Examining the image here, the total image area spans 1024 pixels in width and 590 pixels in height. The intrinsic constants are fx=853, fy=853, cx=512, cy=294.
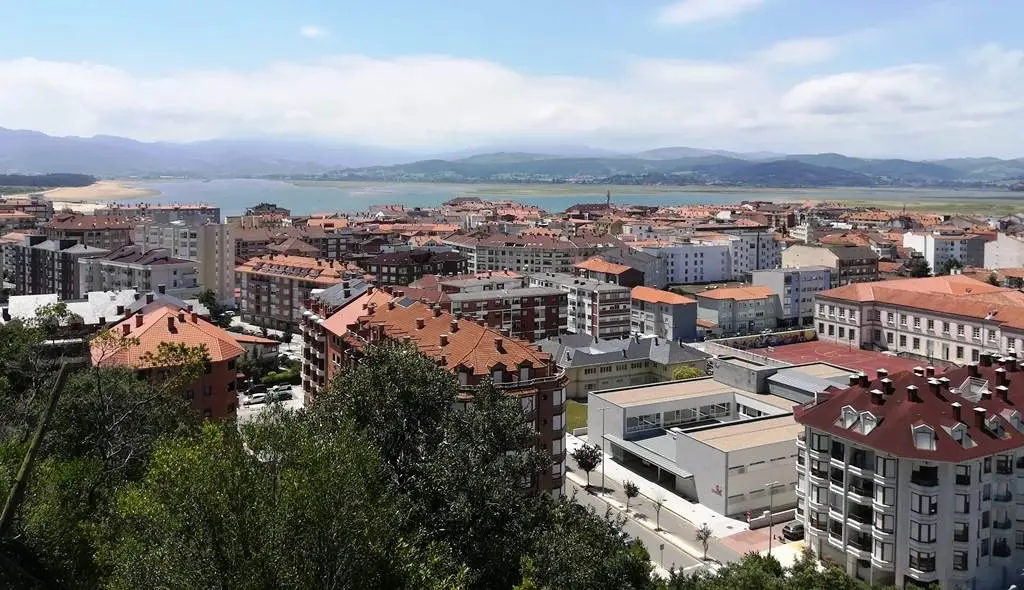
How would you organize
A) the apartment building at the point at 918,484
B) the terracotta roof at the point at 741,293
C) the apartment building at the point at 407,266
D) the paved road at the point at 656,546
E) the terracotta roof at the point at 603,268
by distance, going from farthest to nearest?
the apartment building at the point at 407,266 → the terracotta roof at the point at 603,268 → the terracotta roof at the point at 741,293 → the paved road at the point at 656,546 → the apartment building at the point at 918,484

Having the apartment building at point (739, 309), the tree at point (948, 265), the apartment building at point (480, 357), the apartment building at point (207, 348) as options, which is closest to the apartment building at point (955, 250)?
the tree at point (948, 265)

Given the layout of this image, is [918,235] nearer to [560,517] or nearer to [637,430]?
[637,430]

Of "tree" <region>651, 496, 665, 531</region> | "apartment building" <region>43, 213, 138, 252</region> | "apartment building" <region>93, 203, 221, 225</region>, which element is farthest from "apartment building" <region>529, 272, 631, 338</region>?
"apartment building" <region>93, 203, 221, 225</region>

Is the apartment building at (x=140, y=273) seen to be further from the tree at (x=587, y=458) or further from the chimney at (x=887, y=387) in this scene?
the chimney at (x=887, y=387)

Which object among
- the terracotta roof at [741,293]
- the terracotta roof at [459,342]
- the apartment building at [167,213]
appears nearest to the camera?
the terracotta roof at [459,342]

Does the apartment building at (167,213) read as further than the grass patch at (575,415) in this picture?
Yes

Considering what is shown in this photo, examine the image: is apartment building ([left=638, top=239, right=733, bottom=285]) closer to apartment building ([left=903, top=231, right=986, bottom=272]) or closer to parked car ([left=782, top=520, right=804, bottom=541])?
apartment building ([left=903, top=231, right=986, bottom=272])

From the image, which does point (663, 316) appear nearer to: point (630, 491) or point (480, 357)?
point (630, 491)

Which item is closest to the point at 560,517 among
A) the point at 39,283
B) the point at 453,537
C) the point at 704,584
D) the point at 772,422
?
the point at 453,537
